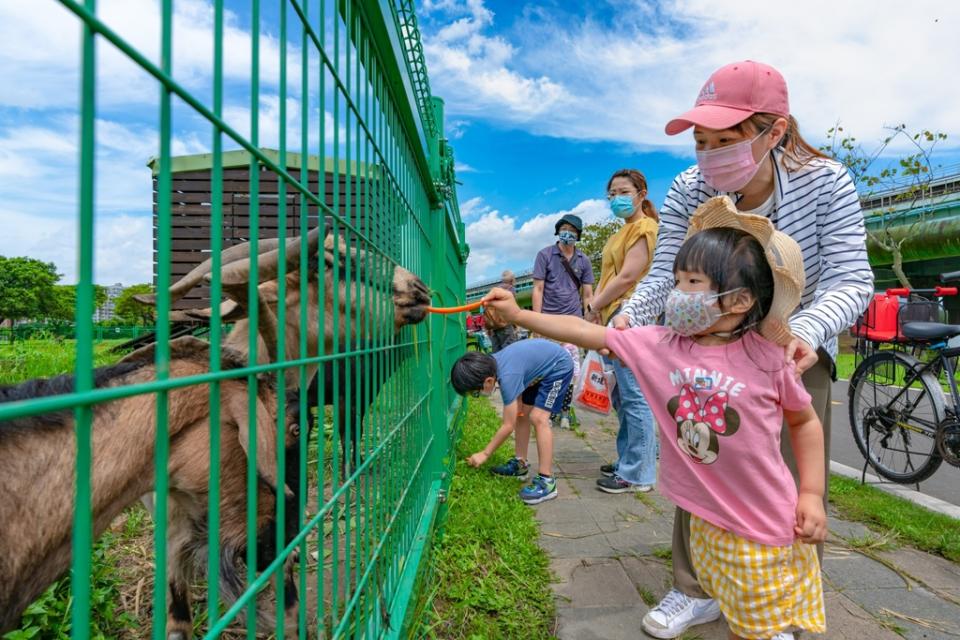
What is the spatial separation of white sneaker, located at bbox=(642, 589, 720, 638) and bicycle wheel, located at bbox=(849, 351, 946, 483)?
8.09 feet

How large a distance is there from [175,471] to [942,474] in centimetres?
543

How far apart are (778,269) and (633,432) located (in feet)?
7.48

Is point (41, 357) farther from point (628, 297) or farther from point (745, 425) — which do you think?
point (628, 297)

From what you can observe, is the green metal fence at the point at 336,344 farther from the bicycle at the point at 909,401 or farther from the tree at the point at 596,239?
the tree at the point at 596,239

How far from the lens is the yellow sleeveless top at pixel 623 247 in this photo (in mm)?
Answer: 3564

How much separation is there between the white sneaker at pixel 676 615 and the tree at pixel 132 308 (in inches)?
78.2

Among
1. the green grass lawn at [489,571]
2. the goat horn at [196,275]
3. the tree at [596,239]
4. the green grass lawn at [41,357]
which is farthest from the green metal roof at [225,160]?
the tree at [596,239]

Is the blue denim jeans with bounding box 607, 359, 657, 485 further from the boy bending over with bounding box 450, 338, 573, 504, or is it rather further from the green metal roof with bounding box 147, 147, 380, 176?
the green metal roof with bounding box 147, 147, 380, 176

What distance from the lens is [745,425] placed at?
160cm

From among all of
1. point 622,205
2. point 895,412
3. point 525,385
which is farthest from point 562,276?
point 895,412

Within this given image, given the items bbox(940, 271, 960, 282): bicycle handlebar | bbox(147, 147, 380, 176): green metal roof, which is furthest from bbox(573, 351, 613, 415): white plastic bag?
bbox(940, 271, 960, 282): bicycle handlebar

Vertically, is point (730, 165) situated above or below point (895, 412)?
above

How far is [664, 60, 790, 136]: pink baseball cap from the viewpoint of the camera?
5.80 feet

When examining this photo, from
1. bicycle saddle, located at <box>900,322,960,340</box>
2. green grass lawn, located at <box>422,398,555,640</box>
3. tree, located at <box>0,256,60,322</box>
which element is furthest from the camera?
bicycle saddle, located at <box>900,322,960,340</box>
